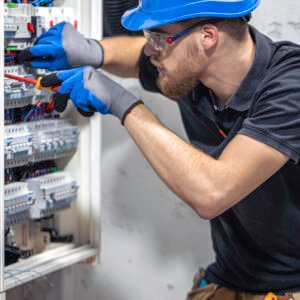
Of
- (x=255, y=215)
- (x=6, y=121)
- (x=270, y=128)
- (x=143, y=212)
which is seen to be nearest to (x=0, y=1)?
(x=6, y=121)

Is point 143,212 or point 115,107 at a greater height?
point 115,107

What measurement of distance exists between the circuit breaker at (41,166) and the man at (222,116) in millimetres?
81

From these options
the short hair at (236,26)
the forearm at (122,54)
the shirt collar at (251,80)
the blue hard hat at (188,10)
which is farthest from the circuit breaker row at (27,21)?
the shirt collar at (251,80)

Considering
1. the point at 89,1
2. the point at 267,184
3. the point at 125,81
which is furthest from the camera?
the point at 125,81

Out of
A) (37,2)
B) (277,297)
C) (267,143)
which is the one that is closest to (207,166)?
(267,143)

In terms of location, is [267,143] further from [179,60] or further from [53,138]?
[53,138]

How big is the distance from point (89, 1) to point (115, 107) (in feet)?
1.56

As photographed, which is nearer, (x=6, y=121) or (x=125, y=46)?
(x=6, y=121)

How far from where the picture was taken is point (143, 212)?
7.61ft

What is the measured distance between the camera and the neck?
1.62 metres

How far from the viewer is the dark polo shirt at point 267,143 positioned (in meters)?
1.46

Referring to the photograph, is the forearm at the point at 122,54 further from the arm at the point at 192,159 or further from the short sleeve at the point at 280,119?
the short sleeve at the point at 280,119

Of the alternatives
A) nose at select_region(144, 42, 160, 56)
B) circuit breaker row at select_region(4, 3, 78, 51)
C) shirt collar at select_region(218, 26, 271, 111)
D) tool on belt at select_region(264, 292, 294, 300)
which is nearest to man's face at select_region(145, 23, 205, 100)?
nose at select_region(144, 42, 160, 56)

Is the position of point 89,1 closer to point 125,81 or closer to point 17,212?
point 125,81
